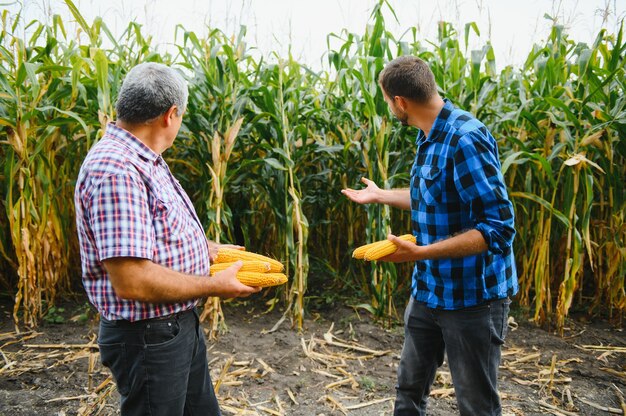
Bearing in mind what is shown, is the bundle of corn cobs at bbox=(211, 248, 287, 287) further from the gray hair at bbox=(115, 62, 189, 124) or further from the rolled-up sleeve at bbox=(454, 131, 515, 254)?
the rolled-up sleeve at bbox=(454, 131, 515, 254)

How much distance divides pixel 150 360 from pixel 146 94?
908 millimetres

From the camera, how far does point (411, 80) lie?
2.00 meters

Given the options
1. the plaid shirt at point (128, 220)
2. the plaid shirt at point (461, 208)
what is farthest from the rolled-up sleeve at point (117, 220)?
the plaid shirt at point (461, 208)

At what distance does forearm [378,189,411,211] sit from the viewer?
2443 millimetres

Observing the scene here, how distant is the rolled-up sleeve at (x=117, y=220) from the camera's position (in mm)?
1377

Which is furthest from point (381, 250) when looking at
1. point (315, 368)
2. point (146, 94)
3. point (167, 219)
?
point (315, 368)

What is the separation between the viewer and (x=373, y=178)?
384 centimetres

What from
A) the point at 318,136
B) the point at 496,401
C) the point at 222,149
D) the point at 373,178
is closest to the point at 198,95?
the point at 222,149

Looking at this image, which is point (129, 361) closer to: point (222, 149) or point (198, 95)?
point (222, 149)

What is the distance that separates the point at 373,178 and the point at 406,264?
3.71 feet

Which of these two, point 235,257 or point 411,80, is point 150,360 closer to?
point 235,257

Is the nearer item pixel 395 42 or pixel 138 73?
pixel 138 73

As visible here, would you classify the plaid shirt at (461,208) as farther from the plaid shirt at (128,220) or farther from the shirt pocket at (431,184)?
the plaid shirt at (128,220)

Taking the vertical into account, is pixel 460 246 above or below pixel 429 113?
below
